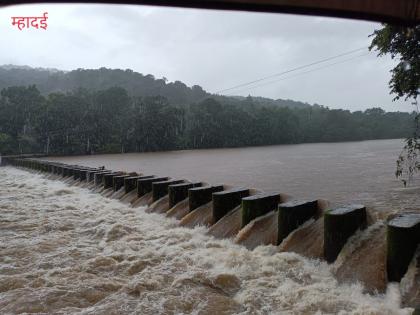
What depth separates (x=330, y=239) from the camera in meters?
6.66

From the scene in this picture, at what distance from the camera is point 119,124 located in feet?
266

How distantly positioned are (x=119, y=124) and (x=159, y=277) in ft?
251

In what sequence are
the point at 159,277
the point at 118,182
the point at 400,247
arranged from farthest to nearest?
the point at 118,182, the point at 159,277, the point at 400,247

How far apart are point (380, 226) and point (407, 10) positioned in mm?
4263

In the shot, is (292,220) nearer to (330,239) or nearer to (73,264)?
(330,239)

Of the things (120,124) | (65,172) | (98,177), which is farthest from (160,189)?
(120,124)

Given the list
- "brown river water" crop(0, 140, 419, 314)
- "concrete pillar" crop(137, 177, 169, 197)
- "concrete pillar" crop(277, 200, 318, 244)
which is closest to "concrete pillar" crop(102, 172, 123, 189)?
"concrete pillar" crop(137, 177, 169, 197)

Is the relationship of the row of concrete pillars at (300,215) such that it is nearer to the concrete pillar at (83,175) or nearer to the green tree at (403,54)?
the green tree at (403,54)

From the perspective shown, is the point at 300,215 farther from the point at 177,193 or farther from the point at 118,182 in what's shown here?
the point at 118,182

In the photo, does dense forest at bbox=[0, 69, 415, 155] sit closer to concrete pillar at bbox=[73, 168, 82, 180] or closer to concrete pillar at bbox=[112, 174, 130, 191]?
concrete pillar at bbox=[73, 168, 82, 180]

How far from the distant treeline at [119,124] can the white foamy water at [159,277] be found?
212 feet

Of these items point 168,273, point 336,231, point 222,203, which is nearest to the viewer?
point 336,231

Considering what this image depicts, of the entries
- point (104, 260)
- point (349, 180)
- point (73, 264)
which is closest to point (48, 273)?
point (73, 264)

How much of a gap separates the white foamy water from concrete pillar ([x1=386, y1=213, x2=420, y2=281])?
0.25 meters
